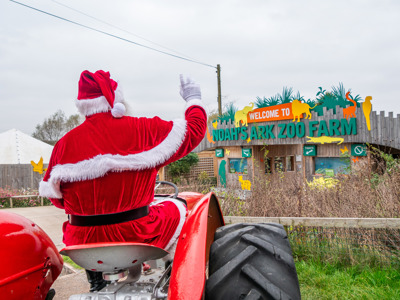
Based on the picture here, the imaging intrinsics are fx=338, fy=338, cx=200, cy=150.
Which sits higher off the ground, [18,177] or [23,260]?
[23,260]

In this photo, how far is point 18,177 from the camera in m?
18.2

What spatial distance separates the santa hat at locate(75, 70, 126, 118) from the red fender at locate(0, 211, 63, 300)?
72 cm

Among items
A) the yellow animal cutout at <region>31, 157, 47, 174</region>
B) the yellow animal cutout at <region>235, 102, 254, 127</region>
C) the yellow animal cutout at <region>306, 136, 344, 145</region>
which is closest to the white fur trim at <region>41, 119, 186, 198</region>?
the yellow animal cutout at <region>31, 157, 47, 174</region>

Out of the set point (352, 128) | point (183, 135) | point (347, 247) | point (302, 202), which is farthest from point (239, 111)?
point (183, 135)

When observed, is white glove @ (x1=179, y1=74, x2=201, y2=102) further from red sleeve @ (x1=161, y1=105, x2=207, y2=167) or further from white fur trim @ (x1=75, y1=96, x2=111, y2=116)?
white fur trim @ (x1=75, y1=96, x2=111, y2=116)

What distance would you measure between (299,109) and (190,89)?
383 inches

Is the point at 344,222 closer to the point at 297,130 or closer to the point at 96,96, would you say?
the point at 96,96

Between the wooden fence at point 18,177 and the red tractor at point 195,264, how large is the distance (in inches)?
711

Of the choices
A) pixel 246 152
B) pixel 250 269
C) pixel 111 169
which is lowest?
pixel 250 269

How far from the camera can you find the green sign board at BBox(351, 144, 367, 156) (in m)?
9.66

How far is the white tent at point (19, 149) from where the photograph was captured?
20.9 meters

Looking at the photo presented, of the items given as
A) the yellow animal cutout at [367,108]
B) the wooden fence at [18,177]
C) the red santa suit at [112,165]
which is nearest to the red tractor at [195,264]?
the red santa suit at [112,165]

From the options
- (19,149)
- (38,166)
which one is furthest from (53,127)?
(38,166)

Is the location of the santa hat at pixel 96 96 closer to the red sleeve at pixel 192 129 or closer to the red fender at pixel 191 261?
the red sleeve at pixel 192 129
